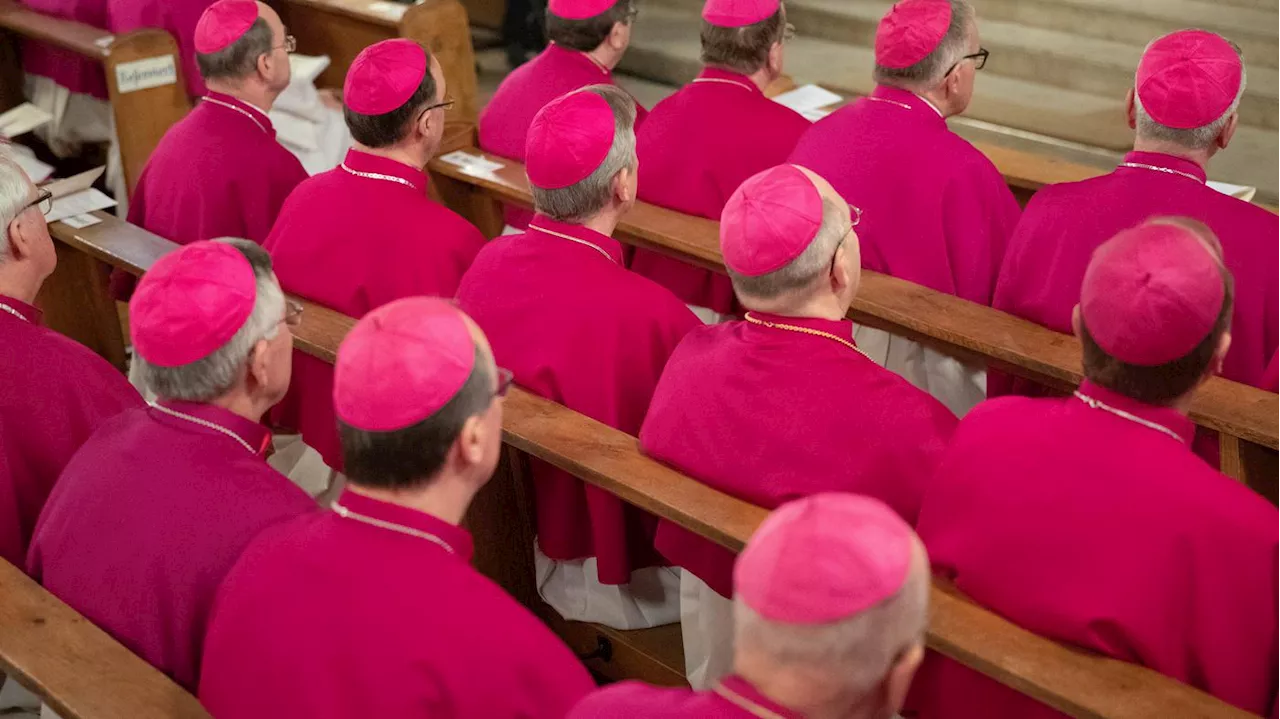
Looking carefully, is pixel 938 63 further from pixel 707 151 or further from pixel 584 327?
pixel 584 327

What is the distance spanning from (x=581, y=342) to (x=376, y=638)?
127 cm

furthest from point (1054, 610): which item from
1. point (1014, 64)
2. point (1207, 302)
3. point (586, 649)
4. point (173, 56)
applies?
point (1014, 64)

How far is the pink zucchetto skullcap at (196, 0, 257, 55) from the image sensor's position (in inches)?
177

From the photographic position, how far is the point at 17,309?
305 cm

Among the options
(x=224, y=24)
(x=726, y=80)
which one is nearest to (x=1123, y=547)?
(x=726, y=80)

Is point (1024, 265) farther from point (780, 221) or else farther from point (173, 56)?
point (173, 56)

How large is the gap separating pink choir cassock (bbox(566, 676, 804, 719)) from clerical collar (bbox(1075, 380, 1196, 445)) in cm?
98

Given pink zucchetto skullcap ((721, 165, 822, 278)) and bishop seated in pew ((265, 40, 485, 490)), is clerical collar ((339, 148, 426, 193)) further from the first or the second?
pink zucchetto skullcap ((721, 165, 822, 278))

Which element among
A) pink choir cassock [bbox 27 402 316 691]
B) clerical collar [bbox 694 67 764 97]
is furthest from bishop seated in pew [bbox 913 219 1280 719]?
clerical collar [bbox 694 67 764 97]

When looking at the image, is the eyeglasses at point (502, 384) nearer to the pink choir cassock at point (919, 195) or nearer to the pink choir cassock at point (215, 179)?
the pink choir cassock at point (919, 195)

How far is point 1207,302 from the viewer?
2.29 meters

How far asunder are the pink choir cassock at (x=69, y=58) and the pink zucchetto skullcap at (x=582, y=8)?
2.33m

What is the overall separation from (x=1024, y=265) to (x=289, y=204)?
6.54 feet

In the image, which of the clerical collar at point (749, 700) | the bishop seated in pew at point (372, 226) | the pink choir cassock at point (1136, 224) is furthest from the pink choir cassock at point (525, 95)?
the clerical collar at point (749, 700)
